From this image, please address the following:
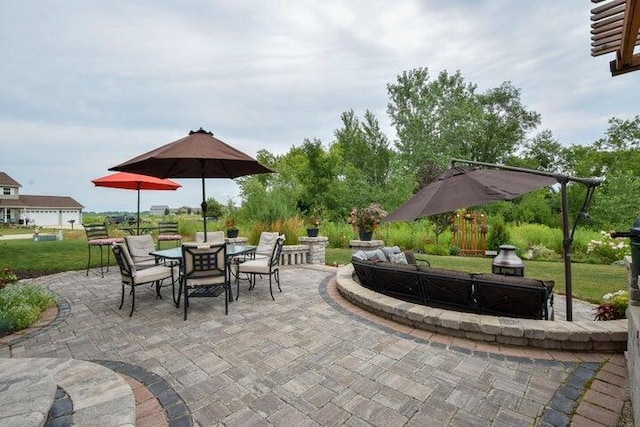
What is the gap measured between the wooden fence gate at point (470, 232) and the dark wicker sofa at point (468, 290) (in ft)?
21.6

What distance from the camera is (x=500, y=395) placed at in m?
2.15

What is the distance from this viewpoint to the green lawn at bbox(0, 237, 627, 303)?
5.34 meters

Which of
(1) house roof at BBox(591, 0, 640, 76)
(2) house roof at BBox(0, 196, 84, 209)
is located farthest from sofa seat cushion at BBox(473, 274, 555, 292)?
(2) house roof at BBox(0, 196, 84, 209)

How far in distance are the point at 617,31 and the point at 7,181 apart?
160ft

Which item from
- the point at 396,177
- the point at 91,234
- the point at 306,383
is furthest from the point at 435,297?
the point at 396,177

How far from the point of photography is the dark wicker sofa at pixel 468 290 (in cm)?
305

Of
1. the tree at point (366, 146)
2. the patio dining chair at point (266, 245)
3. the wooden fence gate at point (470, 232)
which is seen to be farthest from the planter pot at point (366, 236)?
the tree at point (366, 146)

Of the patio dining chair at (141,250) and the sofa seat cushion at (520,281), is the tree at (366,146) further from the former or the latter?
the sofa seat cushion at (520,281)

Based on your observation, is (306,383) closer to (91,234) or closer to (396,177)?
(91,234)

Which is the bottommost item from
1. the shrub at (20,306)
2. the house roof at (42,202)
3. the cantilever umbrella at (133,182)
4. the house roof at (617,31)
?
the shrub at (20,306)

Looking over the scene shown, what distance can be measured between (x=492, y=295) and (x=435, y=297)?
66 cm

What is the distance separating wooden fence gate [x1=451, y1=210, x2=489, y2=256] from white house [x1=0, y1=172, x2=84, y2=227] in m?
35.9

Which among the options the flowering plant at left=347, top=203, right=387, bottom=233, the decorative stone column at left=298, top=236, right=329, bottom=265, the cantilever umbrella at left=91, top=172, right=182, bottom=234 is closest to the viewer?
the cantilever umbrella at left=91, top=172, right=182, bottom=234

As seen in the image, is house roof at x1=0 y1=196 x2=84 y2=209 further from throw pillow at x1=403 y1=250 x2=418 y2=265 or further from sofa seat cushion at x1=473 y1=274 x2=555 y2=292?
sofa seat cushion at x1=473 y1=274 x2=555 y2=292
